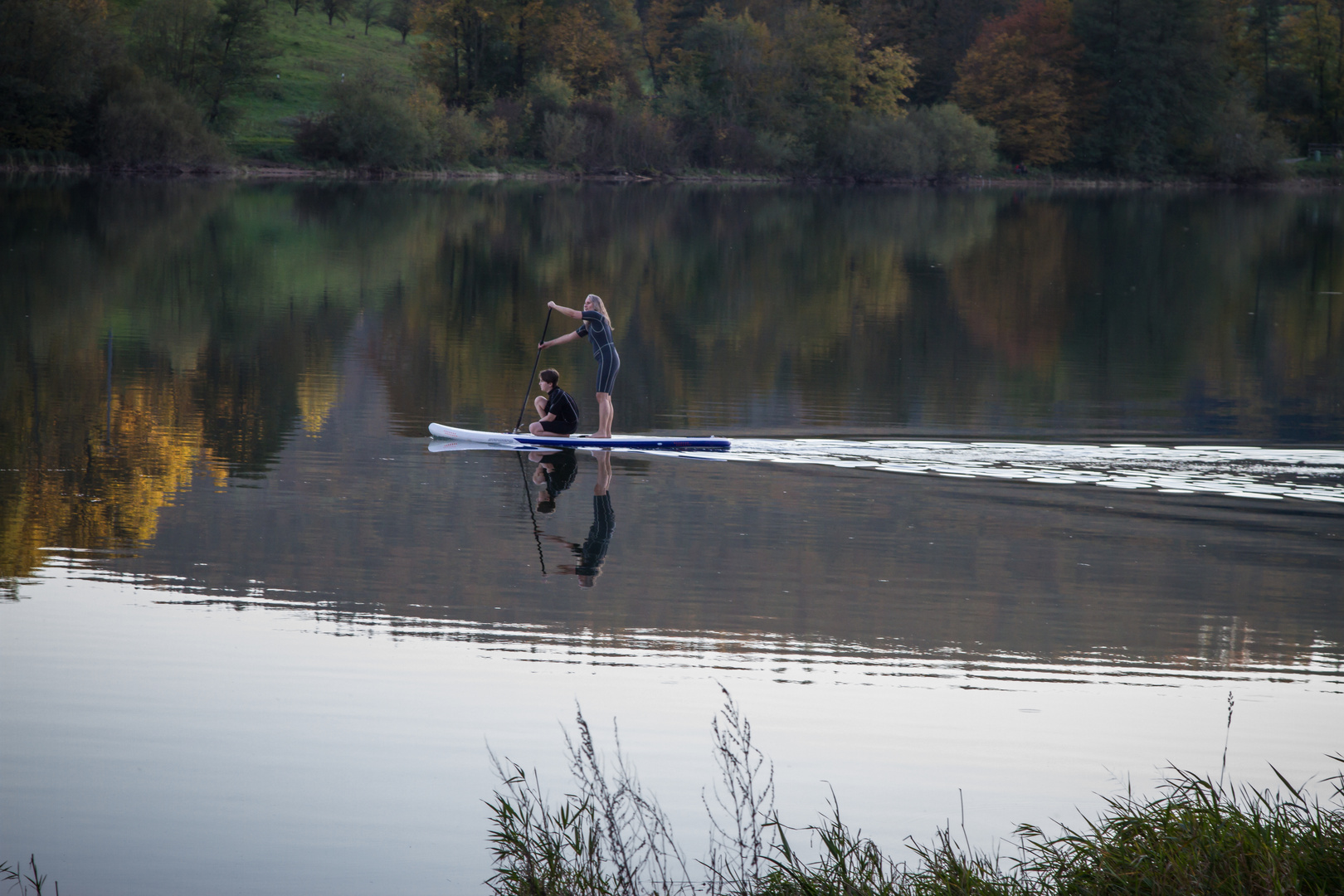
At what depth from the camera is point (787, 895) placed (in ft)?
17.9

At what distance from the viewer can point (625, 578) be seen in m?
10.7

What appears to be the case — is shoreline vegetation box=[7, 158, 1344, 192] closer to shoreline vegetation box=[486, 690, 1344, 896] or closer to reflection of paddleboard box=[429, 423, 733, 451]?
reflection of paddleboard box=[429, 423, 733, 451]

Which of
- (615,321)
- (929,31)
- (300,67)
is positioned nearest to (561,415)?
(615,321)

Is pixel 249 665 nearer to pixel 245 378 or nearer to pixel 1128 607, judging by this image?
pixel 1128 607

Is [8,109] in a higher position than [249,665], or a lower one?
higher

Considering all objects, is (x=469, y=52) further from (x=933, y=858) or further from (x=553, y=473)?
(x=933, y=858)

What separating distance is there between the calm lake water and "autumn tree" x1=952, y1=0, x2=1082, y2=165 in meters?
76.6

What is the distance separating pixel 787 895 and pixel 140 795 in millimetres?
3034

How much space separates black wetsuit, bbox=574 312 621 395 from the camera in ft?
52.9

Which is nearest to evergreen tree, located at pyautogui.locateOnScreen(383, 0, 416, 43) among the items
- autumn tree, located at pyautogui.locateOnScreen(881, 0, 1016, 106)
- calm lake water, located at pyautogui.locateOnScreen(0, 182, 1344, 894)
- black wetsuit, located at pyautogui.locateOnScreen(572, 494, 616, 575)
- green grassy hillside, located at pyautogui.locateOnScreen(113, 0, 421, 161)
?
green grassy hillside, located at pyautogui.locateOnScreen(113, 0, 421, 161)

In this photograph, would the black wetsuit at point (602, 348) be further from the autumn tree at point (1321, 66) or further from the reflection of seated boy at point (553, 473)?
the autumn tree at point (1321, 66)

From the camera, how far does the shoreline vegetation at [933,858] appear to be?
204 inches

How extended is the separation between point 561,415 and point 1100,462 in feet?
17.8

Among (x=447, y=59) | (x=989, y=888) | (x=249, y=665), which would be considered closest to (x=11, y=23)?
(x=447, y=59)
